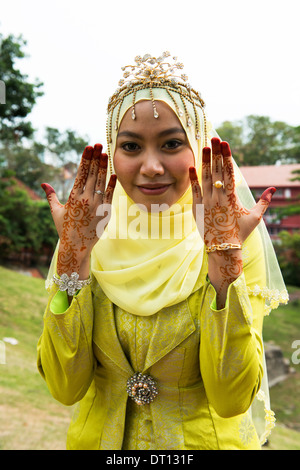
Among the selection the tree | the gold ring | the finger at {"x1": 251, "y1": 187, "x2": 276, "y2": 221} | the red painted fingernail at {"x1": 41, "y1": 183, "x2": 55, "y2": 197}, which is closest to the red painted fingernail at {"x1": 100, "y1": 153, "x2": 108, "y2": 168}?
the red painted fingernail at {"x1": 41, "y1": 183, "x2": 55, "y2": 197}

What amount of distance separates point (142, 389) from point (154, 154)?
2.37ft

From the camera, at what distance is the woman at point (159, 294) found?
3.69 feet

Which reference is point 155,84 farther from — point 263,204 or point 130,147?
point 263,204

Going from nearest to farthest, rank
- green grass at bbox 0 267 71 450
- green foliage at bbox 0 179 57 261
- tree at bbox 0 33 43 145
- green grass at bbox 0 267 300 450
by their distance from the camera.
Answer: green grass at bbox 0 267 71 450 → green grass at bbox 0 267 300 450 → tree at bbox 0 33 43 145 → green foliage at bbox 0 179 57 261

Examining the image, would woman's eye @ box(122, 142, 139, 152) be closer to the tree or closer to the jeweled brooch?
the jeweled brooch

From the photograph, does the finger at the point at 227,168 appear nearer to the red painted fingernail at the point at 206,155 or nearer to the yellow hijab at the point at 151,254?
the red painted fingernail at the point at 206,155

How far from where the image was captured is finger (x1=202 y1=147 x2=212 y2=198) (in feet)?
3.66

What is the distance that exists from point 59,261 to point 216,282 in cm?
47

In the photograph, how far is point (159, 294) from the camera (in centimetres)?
129

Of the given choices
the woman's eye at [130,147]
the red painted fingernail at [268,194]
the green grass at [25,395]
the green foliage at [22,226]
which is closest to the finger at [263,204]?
the red painted fingernail at [268,194]

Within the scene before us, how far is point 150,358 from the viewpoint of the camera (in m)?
1.24

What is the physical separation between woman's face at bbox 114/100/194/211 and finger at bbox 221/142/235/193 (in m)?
0.17

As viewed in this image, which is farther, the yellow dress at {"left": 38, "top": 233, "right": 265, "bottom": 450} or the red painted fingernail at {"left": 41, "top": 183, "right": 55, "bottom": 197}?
the red painted fingernail at {"left": 41, "top": 183, "right": 55, "bottom": 197}

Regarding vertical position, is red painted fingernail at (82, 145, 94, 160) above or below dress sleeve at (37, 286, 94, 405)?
above
